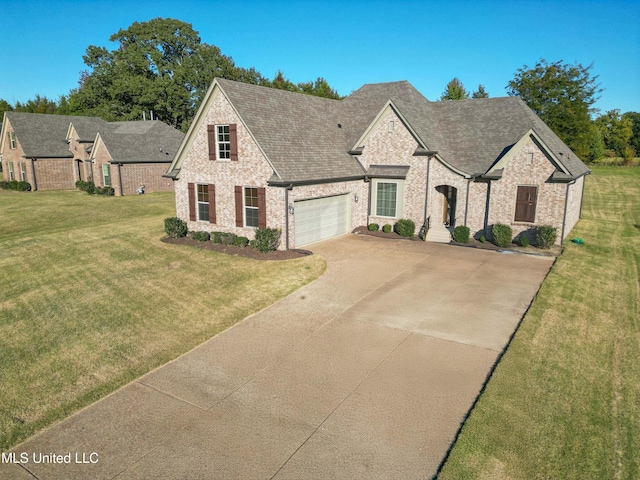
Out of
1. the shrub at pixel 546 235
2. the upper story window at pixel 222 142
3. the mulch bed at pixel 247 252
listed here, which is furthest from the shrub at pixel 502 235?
the upper story window at pixel 222 142

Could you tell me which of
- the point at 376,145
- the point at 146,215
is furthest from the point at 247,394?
the point at 146,215

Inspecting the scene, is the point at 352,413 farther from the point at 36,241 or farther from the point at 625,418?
the point at 36,241

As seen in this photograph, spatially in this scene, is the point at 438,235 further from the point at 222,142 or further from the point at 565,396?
the point at 565,396

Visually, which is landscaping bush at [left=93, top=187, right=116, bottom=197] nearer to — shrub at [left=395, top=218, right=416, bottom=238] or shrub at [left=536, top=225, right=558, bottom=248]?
shrub at [left=395, top=218, right=416, bottom=238]

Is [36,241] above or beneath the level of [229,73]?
beneath

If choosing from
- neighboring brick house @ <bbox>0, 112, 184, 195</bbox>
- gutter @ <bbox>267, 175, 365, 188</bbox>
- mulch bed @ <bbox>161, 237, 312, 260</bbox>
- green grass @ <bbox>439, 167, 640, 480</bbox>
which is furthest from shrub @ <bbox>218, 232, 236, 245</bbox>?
neighboring brick house @ <bbox>0, 112, 184, 195</bbox>

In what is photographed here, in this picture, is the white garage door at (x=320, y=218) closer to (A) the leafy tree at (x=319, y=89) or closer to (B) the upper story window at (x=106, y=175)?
(B) the upper story window at (x=106, y=175)
